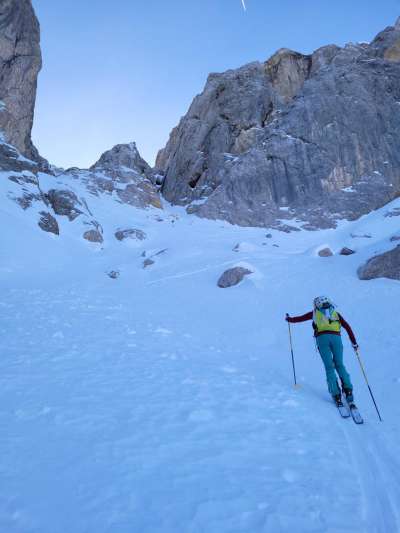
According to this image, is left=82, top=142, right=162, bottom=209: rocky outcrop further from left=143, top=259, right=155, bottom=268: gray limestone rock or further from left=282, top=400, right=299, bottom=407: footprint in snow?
left=282, top=400, right=299, bottom=407: footprint in snow

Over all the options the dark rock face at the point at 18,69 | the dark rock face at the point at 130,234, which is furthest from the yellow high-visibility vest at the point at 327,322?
the dark rock face at the point at 18,69

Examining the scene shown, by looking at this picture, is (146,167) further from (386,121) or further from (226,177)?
(386,121)

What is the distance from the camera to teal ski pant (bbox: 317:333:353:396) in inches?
234

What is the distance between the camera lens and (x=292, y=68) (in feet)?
271

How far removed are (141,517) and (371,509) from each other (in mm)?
2216

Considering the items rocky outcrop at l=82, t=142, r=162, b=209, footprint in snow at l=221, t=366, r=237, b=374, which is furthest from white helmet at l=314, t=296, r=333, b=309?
rocky outcrop at l=82, t=142, r=162, b=209

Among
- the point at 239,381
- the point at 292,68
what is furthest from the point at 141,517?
the point at 292,68

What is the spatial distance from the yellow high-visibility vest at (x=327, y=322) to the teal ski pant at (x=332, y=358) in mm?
117

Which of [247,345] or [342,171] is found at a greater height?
[342,171]

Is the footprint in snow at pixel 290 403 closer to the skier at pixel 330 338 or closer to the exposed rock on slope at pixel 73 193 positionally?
the skier at pixel 330 338

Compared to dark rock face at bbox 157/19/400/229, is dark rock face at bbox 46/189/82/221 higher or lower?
lower

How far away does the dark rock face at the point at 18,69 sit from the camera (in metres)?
48.0

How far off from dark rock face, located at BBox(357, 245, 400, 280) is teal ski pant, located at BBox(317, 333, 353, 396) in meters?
8.77

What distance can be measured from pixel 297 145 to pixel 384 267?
49353 mm
